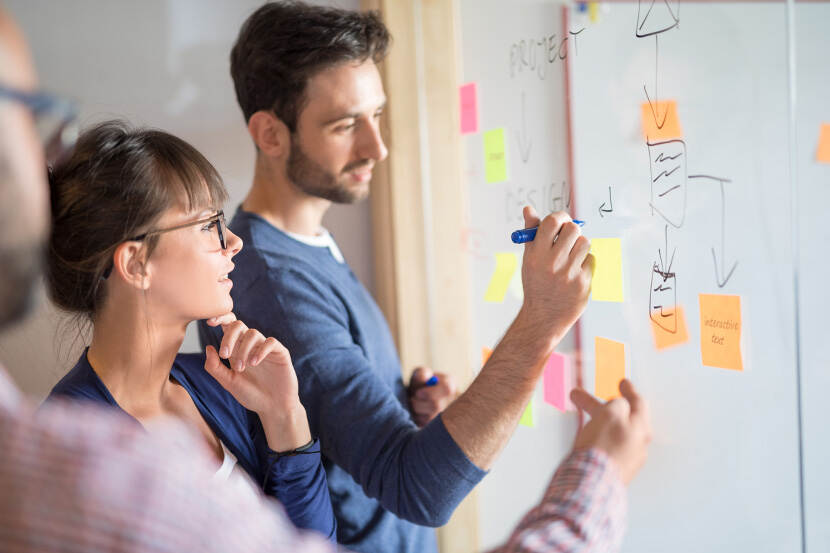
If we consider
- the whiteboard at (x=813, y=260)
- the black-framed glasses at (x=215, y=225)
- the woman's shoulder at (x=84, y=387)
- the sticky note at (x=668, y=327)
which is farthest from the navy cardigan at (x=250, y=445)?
the whiteboard at (x=813, y=260)

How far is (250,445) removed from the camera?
3.44ft

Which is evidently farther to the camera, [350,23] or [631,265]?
[350,23]

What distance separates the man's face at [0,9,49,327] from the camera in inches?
18.7

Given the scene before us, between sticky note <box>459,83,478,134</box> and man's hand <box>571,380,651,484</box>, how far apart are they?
0.78 meters

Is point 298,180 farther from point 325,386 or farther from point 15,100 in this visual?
point 15,100

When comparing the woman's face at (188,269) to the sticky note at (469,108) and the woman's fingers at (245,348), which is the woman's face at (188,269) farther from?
the sticky note at (469,108)

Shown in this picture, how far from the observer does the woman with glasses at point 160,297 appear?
3.13 feet

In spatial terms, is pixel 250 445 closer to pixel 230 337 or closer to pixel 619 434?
pixel 230 337

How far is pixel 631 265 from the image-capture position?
1026 millimetres

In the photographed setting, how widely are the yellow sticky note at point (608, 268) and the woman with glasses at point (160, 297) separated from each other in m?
0.51

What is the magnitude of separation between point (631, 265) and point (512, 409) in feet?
0.99

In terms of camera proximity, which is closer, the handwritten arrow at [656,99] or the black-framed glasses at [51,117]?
the black-framed glasses at [51,117]


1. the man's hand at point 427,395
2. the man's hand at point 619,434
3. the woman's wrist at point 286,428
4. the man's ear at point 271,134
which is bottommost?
the man's hand at point 427,395

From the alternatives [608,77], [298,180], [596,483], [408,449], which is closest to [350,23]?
[298,180]
